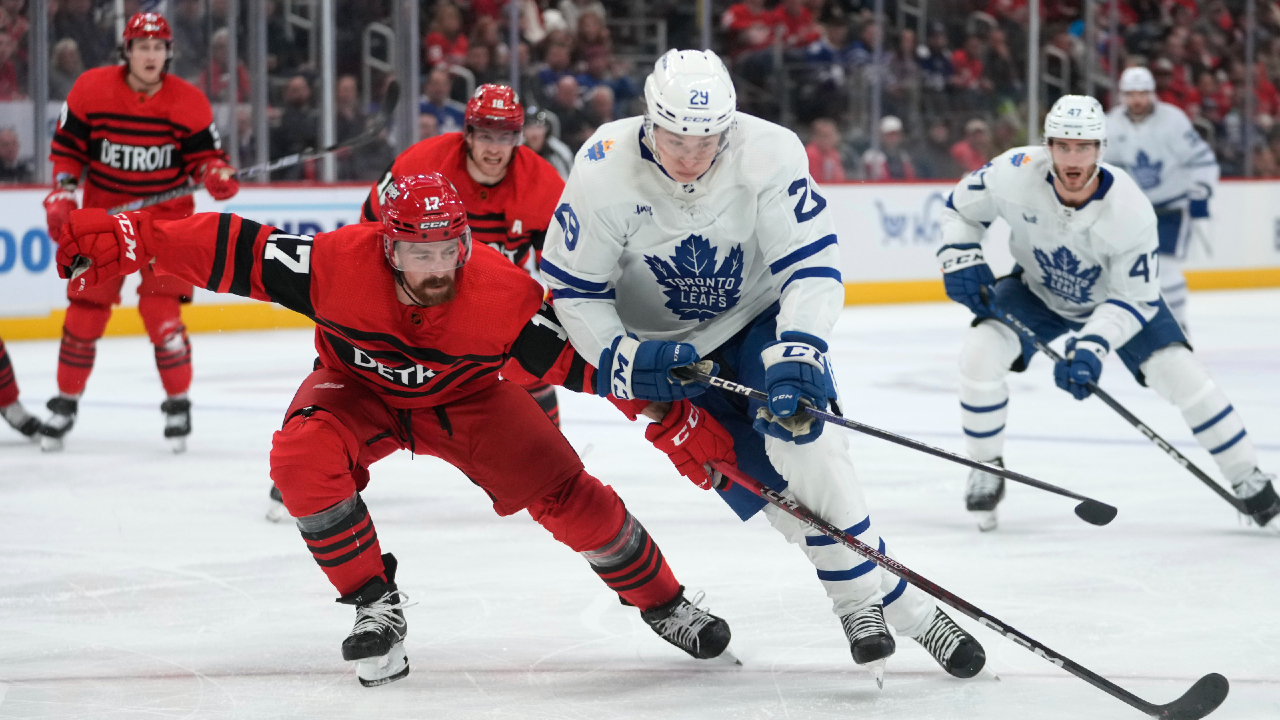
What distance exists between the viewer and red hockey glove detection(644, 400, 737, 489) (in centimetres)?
280

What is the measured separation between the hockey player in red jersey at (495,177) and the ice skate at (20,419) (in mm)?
1886

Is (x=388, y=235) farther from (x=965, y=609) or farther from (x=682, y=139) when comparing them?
(x=965, y=609)

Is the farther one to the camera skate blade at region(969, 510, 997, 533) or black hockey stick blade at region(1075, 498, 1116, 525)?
skate blade at region(969, 510, 997, 533)

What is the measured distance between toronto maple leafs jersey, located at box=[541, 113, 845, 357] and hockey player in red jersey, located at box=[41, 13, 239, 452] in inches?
110

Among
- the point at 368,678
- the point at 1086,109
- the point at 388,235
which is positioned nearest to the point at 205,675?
the point at 368,678

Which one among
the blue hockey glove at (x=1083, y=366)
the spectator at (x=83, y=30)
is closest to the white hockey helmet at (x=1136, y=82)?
the blue hockey glove at (x=1083, y=366)

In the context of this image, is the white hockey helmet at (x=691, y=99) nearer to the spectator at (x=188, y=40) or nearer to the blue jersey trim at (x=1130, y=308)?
the blue jersey trim at (x=1130, y=308)

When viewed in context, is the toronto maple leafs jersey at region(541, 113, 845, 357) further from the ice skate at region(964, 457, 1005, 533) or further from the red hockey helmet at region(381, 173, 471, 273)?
the ice skate at region(964, 457, 1005, 533)

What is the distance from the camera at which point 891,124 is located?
35.7 ft

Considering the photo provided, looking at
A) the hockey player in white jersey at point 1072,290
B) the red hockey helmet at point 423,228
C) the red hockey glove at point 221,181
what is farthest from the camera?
the red hockey glove at point 221,181

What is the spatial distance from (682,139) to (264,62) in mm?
6704

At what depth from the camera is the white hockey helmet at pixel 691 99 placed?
8.45ft

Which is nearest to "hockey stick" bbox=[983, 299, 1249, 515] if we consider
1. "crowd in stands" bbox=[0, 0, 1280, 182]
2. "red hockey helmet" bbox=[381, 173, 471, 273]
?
"red hockey helmet" bbox=[381, 173, 471, 273]

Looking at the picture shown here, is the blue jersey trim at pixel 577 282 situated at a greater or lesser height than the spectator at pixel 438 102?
greater
